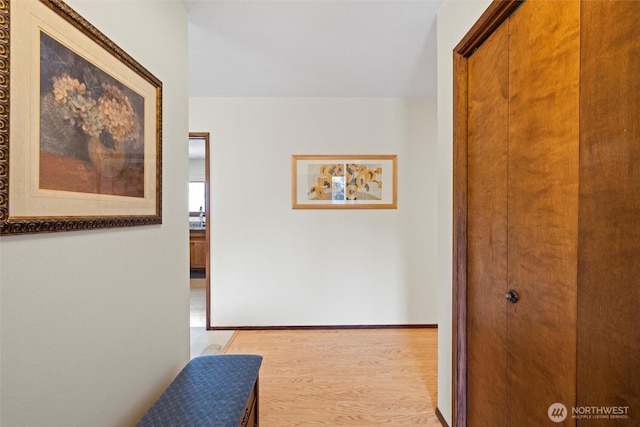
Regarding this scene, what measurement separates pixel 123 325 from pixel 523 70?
5.91ft

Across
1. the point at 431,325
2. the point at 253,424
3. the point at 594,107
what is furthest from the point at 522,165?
the point at 431,325

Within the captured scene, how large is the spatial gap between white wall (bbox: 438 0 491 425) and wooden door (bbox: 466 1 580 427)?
0.45 feet

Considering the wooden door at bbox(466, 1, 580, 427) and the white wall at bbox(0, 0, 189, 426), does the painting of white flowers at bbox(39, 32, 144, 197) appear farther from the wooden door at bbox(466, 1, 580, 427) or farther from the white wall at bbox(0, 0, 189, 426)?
the wooden door at bbox(466, 1, 580, 427)

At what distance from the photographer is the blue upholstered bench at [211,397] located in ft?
3.22

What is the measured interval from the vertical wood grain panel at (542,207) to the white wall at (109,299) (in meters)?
1.51

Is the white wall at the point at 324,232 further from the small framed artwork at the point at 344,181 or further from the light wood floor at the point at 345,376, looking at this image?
the light wood floor at the point at 345,376

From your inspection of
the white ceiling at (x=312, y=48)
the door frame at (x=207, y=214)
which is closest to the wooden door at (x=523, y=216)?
the white ceiling at (x=312, y=48)

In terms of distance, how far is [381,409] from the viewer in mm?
1651

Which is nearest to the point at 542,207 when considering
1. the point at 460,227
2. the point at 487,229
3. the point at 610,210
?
the point at 610,210

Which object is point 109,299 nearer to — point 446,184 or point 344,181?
point 446,184

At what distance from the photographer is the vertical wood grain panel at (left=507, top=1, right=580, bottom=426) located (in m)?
0.78

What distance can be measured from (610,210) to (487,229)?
535 mm

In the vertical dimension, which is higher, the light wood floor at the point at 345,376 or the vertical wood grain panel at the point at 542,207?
the vertical wood grain panel at the point at 542,207

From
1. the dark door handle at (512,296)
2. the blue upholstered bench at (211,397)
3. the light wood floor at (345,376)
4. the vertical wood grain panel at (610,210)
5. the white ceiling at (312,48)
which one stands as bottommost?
the light wood floor at (345,376)
